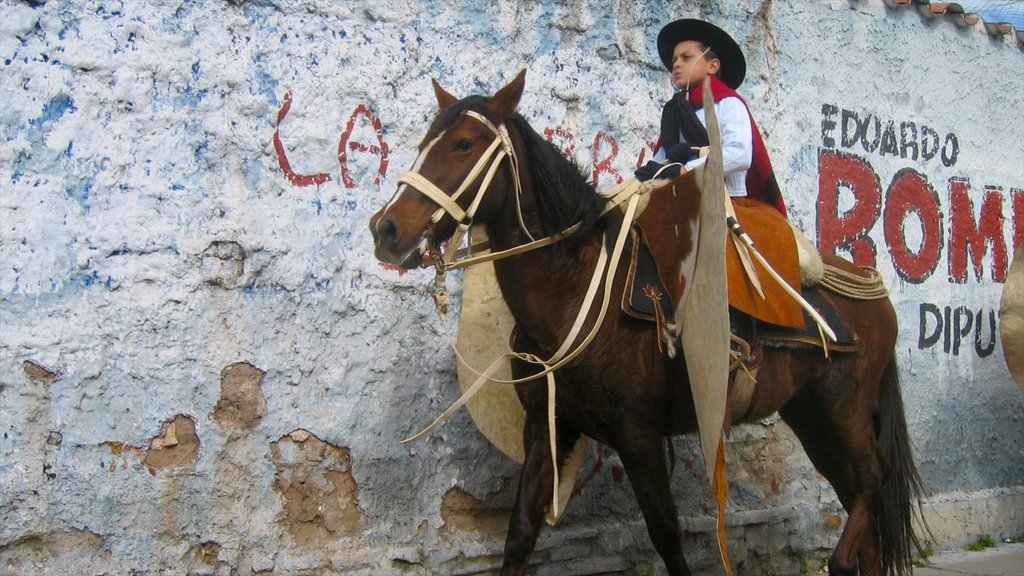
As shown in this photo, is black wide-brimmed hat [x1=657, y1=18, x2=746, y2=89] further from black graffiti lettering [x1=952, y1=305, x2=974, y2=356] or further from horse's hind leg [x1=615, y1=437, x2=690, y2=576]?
black graffiti lettering [x1=952, y1=305, x2=974, y2=356]

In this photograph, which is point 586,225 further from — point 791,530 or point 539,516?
point 791,530

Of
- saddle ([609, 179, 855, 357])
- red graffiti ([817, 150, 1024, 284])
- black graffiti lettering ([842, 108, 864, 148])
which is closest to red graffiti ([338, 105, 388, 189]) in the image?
saddle ([609, 179, 855, 357])

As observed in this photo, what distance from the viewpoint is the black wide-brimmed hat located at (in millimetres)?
4637

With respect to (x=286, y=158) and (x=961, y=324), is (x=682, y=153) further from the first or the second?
(x=961, y=324)

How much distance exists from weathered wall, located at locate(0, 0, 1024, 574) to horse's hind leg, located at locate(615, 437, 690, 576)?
100 cm

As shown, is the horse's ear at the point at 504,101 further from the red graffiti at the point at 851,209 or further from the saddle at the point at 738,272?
the red graffiti at the point at 851,209

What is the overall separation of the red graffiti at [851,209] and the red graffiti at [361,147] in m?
3.00

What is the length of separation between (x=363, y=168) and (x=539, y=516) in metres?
1.79

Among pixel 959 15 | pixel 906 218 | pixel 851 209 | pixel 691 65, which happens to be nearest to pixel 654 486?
pixel 691 65

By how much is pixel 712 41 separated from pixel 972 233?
3.44 meters

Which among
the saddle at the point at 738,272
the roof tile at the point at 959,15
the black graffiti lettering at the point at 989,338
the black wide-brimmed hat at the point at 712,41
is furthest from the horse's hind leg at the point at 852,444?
the roof tile at the point at 959,15

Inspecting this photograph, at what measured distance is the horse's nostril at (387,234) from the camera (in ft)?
11.1

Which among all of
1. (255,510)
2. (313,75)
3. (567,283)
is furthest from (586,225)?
(255,510)

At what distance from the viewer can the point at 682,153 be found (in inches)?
170
